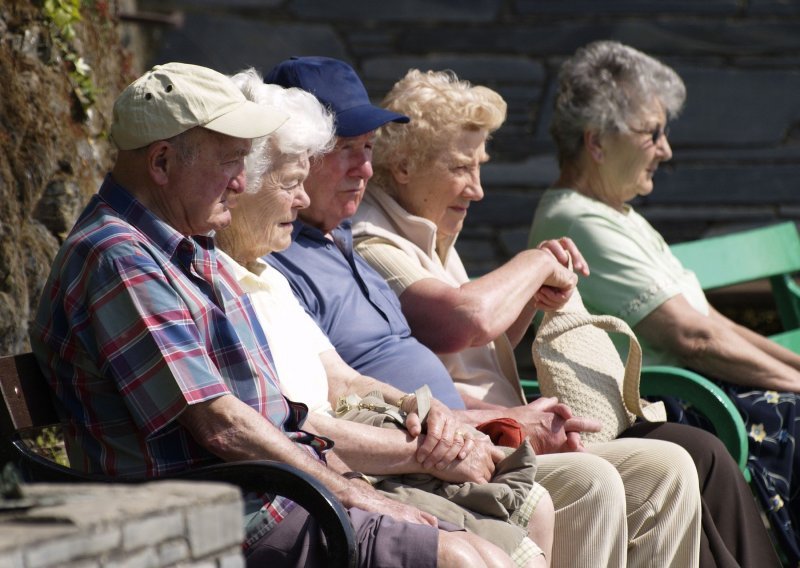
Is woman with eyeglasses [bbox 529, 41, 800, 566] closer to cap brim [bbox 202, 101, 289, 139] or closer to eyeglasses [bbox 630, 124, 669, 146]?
eyeglasses [bbox 630, 124, 669, 146]

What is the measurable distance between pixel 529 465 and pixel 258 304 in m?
0.69

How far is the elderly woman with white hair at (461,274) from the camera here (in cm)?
317

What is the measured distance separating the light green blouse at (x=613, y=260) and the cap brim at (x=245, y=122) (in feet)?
5.59

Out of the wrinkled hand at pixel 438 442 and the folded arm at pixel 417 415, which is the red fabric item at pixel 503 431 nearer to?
the folded arm at pixel 417 415

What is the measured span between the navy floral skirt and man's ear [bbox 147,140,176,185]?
188 cm

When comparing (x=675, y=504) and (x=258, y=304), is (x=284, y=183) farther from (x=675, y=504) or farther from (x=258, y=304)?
(x=675, y=504)

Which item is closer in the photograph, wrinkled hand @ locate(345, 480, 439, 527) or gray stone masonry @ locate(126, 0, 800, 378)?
wrinkled hand @ locate(345, 480, 439, 527)

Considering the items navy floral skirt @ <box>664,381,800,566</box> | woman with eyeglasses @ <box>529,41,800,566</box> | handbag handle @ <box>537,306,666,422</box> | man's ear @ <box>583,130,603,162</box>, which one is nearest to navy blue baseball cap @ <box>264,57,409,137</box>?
handbag handle @ <box>537,306,666,422</box>

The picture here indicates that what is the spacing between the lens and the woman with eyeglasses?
12.1 ft

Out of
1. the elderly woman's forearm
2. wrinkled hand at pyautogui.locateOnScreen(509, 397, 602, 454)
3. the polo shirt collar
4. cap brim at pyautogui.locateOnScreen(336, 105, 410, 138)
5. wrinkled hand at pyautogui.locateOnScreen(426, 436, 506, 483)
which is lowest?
wrinkled hand at pyautogui.locateOnScreen(509, 397, 602, 454)

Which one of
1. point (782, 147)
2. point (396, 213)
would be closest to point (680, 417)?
point (396, 213)

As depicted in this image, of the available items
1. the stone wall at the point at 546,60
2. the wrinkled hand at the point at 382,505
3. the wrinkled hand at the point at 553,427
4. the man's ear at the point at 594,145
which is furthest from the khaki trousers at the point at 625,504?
the stone wall at the point at 546,60

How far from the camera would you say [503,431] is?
285 cm

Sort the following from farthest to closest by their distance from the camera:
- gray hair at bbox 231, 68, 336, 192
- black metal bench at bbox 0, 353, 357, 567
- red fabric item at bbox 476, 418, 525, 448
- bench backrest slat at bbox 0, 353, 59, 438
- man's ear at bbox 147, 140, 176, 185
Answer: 1. red fabric item at bbox 476, 418, 525, 448
2. gray hair at bbox 231, 68, 336, 192
3. man's ear at bbox 147, 140, 176, 185
4. bench backrest slat at bbox 0, 353, 59, 438
5. black metal bench at bbox 0, 353, 357, 567
